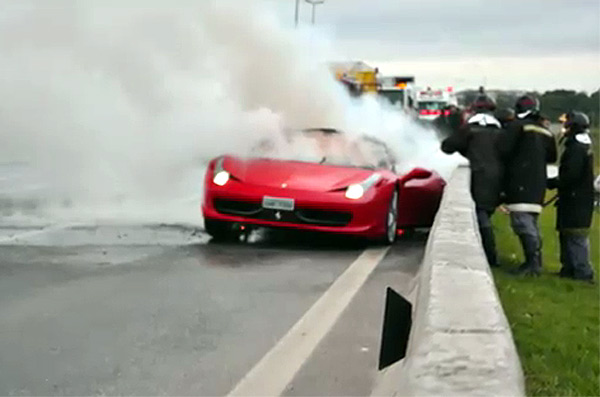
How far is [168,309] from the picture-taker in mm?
8195

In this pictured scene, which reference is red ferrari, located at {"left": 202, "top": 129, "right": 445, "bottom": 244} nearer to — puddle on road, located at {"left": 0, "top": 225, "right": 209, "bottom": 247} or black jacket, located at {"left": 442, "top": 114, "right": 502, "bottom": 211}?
puddle on road, located at {"left": 0, "top": 225, "right": 209, "bottom": 247}

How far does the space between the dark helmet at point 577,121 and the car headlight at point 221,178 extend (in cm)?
372

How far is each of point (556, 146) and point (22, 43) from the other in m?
7.37

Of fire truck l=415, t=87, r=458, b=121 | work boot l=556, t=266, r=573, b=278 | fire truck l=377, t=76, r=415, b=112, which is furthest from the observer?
fire truck l=415, t=87, r=458, b=121

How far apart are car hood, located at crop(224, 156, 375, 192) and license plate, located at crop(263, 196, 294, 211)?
0.61 feet

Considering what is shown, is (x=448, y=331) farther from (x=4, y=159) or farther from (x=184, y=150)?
(x=4, y=159)

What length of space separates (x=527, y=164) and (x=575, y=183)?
0.57 meters

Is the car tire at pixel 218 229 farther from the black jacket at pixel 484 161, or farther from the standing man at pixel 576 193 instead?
the standing man at pixel 576 193

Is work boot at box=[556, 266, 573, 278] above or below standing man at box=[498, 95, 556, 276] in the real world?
below

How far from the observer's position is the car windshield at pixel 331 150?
13.5 m

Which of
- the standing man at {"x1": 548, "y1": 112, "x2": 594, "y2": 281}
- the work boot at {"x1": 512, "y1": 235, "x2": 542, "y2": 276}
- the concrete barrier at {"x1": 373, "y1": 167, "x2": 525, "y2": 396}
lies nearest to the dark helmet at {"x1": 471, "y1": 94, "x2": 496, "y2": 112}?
the standing man at {"x1": 548, "y1": 112, "x2": 594, "y2": 281}

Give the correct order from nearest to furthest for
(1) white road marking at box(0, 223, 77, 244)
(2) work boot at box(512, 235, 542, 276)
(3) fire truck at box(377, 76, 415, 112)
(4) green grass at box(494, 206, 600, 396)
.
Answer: (4) green grass at box(494, 206, 600, 396), (1) white road marking at box(0, 223, 77, 244), (2) work boot at box(512, 235, 542, 276), (3) fire truck at box(377, 76, 415, 112)

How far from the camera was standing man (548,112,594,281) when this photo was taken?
12055 millimetres

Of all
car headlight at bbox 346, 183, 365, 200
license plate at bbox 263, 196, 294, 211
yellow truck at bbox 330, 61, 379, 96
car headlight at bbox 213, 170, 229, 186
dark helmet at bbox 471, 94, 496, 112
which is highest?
dark helmet at bbox 471, 94, 496, 112
